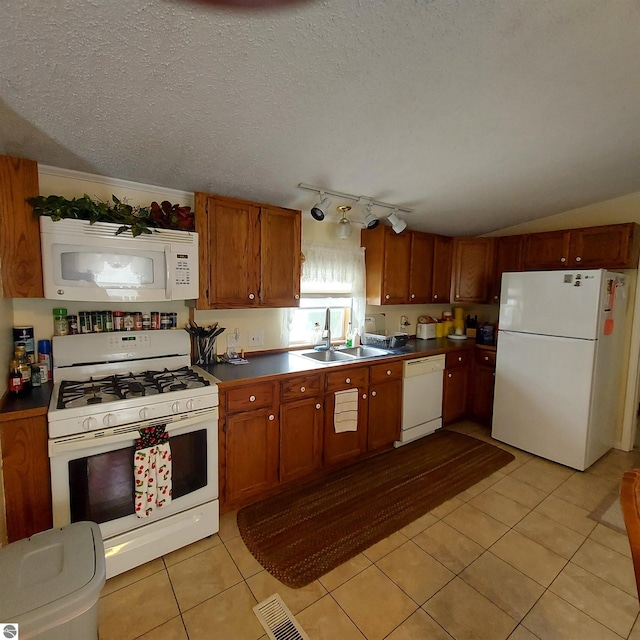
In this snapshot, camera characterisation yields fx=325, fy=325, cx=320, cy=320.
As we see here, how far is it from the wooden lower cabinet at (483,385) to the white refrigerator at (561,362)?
0.23 m

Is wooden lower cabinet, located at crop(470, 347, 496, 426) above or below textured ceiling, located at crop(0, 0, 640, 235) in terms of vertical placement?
below

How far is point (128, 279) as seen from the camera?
1.85 metres

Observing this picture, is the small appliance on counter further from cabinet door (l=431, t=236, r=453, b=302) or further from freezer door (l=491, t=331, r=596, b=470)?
freezer door (l=491, t=331, r=596, b=470)

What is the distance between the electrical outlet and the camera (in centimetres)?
261

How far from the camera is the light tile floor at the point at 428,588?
144cm

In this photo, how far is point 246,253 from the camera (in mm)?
2346

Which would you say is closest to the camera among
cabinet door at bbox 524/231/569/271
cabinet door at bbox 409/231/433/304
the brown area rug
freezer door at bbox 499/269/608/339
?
the brown area rug

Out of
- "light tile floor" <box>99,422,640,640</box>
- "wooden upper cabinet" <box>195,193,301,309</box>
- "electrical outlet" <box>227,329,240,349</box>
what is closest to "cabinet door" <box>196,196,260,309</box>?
"wooden upper cabinet" <box>195,193,301,309</box>

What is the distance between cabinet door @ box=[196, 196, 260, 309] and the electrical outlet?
36 cm

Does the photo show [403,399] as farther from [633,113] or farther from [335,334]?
[633,113]

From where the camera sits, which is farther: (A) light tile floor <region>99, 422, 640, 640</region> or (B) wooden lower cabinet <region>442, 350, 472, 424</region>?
(B) wooden lower cabinet <region>442, 350, 472, 424</region>

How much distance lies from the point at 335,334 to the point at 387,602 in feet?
7.21

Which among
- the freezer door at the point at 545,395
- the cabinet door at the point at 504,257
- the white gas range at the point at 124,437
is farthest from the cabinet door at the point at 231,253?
the cabinet door at the point at 504,257

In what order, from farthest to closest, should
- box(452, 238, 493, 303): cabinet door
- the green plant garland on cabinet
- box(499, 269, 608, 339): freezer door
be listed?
box(452, 238, 493, 303): cabinet door < box(499, 269, 608, 339): freezer door < the green plant garland on cabinet
